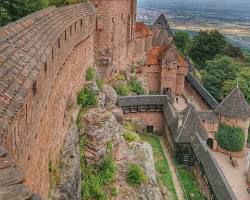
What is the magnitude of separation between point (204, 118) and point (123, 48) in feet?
27.2

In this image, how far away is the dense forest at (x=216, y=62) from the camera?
4897 cm

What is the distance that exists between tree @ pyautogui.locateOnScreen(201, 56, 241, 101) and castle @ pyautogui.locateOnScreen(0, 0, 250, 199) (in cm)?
1043

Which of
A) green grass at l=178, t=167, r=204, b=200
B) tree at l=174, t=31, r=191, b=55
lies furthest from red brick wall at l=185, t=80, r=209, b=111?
tree at l=174, t=31, r=191, b=55

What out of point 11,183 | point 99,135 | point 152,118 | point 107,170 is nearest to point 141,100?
point 152,118

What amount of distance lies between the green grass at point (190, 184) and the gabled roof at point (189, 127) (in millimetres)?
2434

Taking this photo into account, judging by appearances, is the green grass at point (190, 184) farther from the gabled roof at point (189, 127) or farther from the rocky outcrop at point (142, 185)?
the rocky outcrop at point (142, 185)

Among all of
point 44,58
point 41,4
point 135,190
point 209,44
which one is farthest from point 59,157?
point 209,44

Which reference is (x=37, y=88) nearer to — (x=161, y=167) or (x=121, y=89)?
(x=161, y=167)

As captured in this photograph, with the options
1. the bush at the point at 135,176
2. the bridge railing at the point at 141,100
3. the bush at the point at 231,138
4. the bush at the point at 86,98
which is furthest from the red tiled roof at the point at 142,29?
the bush at the point at 135,176

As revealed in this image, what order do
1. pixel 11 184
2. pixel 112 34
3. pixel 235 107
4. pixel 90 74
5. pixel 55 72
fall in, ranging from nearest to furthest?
pixel 11 184 < pixel 55 72 < pixel 90 74 < pixel 112 34 < pixel 235 107

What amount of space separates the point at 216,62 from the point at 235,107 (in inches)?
808

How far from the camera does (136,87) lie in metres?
35.0

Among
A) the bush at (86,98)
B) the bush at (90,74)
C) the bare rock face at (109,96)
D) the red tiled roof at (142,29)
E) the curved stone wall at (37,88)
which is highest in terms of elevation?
the curved stone wall at (37,88)

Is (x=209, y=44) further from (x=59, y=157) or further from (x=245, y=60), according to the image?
(x=59, y=157)
